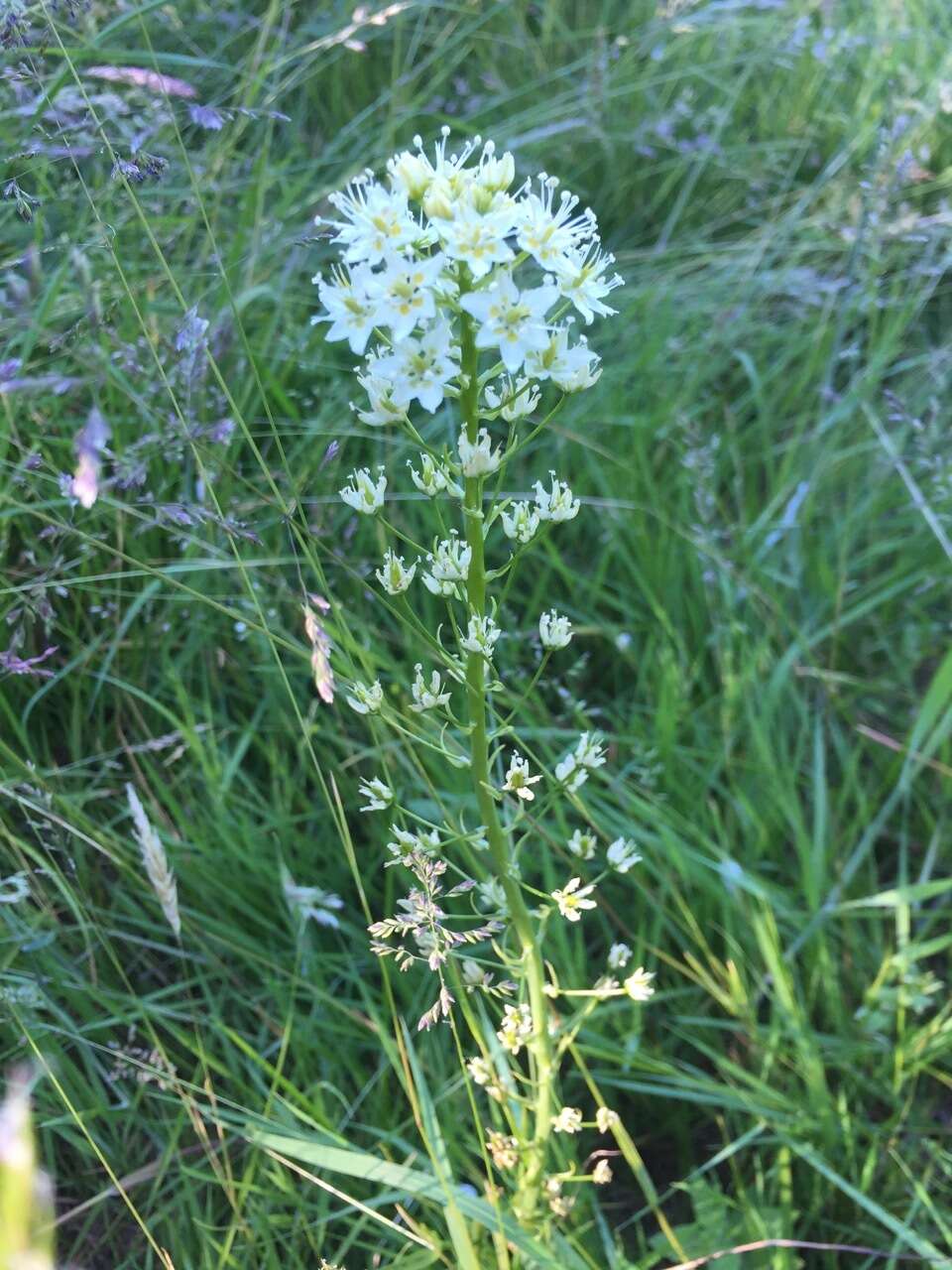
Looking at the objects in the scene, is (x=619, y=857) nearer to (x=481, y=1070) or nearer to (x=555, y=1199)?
(x=481, y=1070)

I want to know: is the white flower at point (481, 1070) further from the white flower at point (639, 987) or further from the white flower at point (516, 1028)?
the white flower at point (639, 987)

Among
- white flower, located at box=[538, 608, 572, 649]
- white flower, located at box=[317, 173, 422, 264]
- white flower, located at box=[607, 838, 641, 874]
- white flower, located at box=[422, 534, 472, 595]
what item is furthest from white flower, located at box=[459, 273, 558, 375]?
white flower, located at box=[607, 838, 641, 874]

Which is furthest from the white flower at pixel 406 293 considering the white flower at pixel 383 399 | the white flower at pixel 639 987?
the white flower at pixel 639 987

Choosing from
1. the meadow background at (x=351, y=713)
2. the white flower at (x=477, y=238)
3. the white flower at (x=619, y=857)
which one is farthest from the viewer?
the meadow background at (x=351, y=713)

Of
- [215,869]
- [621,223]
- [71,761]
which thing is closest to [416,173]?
[215,869]

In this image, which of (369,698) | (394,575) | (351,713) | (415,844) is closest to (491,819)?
(415,844)

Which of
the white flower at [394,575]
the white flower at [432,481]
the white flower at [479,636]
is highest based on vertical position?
the white flower at [432,481]

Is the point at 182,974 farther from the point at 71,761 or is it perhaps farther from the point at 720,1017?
the point at 720,1017
